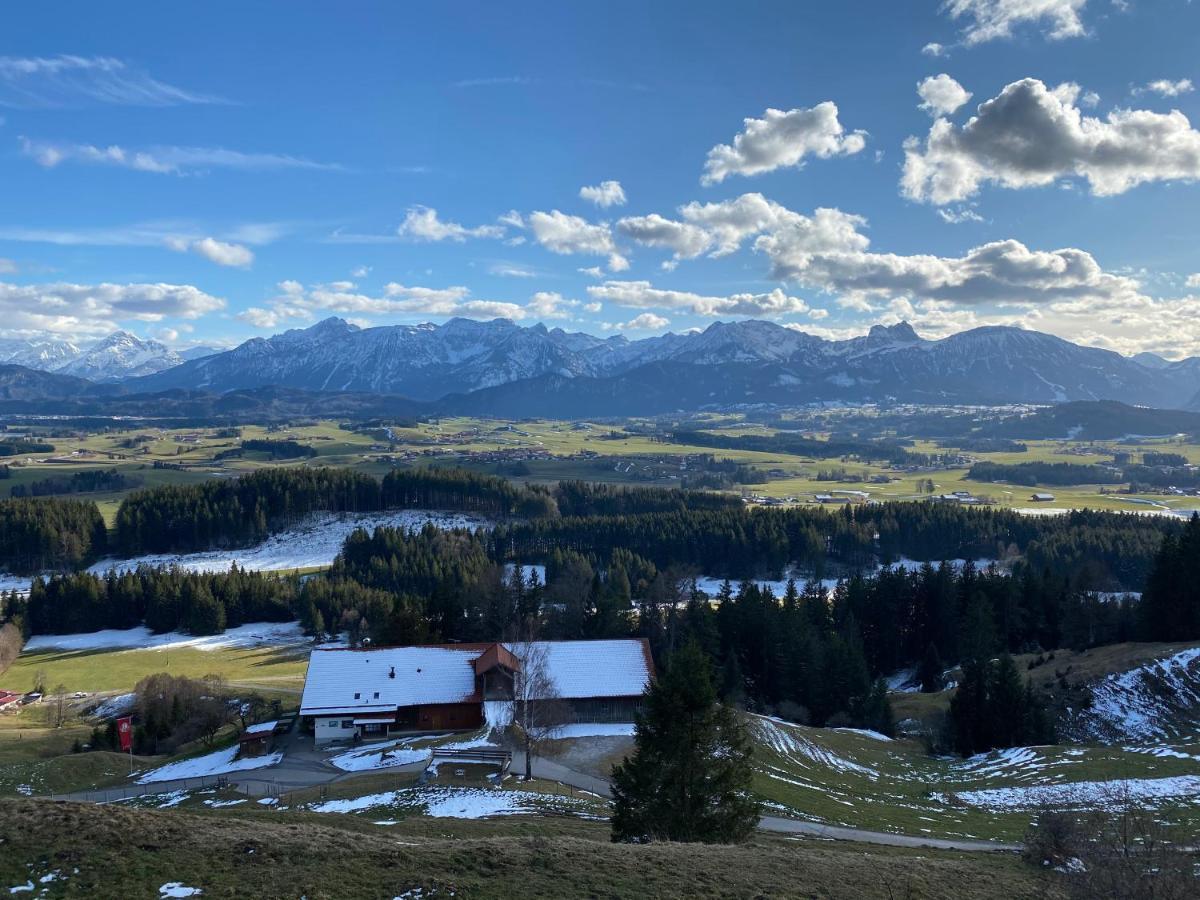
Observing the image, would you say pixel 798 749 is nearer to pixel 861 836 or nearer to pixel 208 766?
pixel 861 836

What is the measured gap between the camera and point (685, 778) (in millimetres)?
26375

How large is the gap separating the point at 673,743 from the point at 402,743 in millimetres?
29367

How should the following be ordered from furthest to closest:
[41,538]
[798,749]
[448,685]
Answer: [41,538] → [448,685] → [798,749]

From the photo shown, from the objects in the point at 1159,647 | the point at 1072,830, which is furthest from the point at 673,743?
the point at 1159,647

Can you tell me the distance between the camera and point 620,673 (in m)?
55.5

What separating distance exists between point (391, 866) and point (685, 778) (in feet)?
35.8

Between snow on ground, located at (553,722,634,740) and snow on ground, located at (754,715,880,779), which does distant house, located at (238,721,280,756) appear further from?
snow on ground, located at (754,715,880,779)

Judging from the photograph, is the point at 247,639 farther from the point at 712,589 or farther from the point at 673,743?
the point at 673,743

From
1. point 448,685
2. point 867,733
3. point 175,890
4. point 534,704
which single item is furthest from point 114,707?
point 867,733

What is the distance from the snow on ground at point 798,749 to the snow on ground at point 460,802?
18.6 m

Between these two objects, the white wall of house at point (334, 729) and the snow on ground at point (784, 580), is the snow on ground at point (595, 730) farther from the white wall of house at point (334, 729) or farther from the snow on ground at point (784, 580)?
the snow on ground at point (784, 580)

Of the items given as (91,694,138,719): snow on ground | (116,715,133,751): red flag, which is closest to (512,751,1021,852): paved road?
(116,715,133,751): red flag

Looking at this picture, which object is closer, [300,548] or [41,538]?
[41,538]

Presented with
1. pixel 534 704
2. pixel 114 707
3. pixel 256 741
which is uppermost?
pixel 534 704
